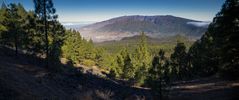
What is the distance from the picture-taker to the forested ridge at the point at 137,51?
2342 cm

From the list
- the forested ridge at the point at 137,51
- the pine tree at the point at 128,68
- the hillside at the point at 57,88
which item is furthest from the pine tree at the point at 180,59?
the hillside at the point at 57,88

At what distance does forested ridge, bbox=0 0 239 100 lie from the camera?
76.8ft

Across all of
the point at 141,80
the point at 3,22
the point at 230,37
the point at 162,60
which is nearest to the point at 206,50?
the point at 141,80

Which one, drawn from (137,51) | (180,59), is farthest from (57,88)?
(137,51)

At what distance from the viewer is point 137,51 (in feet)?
278

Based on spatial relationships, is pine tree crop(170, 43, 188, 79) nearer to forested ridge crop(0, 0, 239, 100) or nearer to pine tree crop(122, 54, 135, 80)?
forested ridge crop(0, 0, 239, 100)

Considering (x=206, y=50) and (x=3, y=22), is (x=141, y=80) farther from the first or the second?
(x=3, y=22)

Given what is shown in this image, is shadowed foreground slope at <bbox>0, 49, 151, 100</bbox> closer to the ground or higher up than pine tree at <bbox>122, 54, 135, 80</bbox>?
higher up

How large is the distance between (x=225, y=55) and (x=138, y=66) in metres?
55.4

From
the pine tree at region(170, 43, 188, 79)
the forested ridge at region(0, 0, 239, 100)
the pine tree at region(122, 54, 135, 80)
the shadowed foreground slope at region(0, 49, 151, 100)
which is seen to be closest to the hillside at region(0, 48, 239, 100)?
the shadowed foreground slope at region(0, 49, 151, 100)

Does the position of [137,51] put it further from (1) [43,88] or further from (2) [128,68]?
(1) [43,88]

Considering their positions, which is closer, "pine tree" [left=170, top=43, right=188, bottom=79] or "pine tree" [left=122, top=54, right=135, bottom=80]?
"pine tree" [left=170, top=43, right=188, bottom=79]

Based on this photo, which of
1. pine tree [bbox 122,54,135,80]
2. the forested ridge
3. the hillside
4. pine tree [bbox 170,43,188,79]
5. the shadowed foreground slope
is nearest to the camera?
the shadowed foreground slope

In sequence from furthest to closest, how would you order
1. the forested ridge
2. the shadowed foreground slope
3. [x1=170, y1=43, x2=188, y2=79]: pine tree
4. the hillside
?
[x1=170, y1=43, x2=188, y2=79]: pine tree < the forested ridge < the hillside < the shadowed foreground slope
